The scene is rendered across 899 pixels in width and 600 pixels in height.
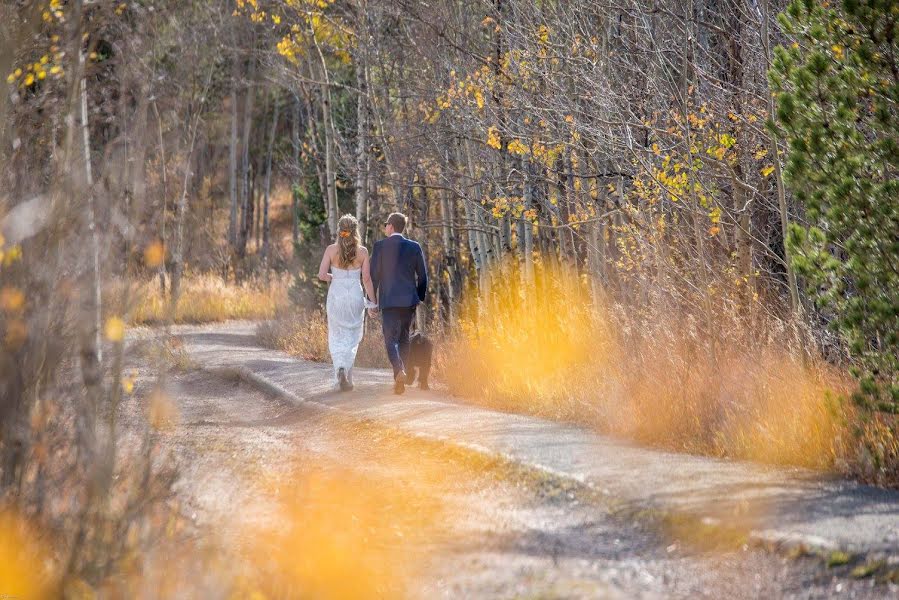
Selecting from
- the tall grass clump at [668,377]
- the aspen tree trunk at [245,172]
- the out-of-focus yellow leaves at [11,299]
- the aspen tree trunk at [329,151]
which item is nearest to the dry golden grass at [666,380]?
the tall grass clump at [668,377]

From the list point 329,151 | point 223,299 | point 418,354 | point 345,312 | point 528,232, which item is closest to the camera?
point 345,312

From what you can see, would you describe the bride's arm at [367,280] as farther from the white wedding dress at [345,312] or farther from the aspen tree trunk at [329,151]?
the aspen tree trunk at [329,151]

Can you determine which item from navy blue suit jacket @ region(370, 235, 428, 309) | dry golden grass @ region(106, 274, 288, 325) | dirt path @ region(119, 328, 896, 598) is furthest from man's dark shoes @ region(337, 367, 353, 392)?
dry golden grass @ region(106, 274, 288, 325)

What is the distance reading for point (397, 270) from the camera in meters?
14.0

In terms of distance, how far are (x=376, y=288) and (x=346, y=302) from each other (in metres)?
0.42

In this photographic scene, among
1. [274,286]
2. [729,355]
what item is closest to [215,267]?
[274,286]

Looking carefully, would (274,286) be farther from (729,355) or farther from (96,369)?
(96,369)

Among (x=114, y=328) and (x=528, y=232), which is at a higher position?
(x=528, y=232)

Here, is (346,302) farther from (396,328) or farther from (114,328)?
(114,328)

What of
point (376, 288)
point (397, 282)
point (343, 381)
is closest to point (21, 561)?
point (397, 282)

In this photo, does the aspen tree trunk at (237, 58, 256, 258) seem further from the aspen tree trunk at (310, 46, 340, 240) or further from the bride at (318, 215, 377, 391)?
the bride at (318, 215, 377, 391)

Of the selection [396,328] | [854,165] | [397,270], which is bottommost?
[396,328]

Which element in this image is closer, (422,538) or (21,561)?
(21,561)

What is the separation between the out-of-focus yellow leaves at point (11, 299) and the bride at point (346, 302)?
8.41m
